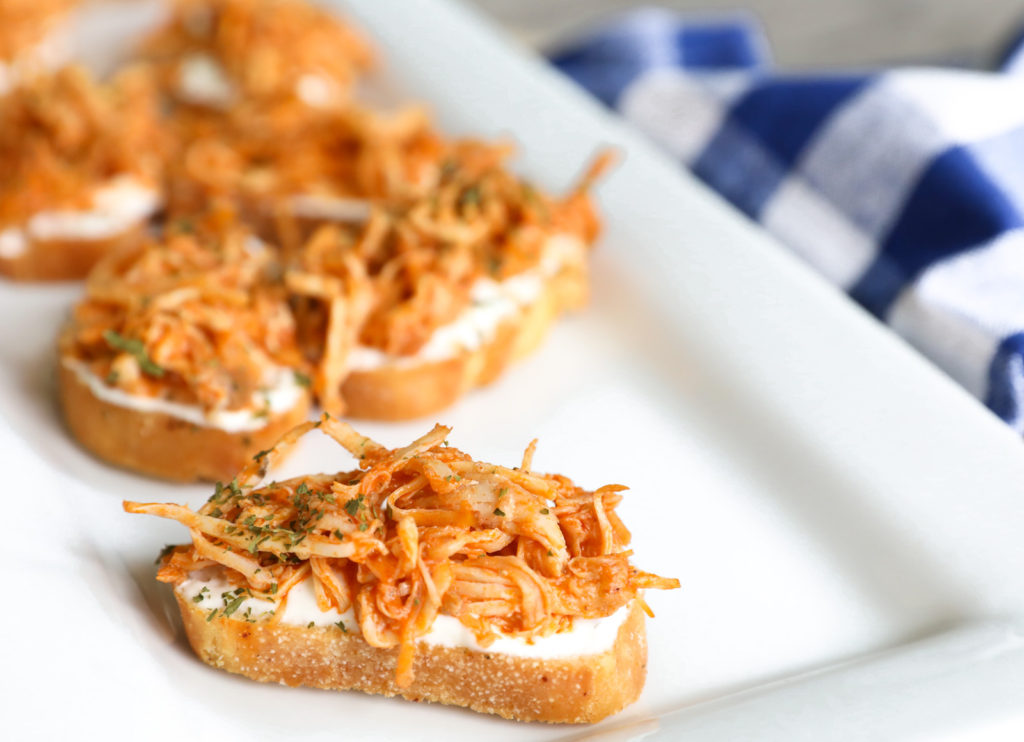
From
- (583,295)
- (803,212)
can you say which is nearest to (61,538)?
(583,295)

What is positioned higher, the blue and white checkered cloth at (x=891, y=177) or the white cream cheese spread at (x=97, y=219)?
the blue and white checkered cloth at (x=891, y=177)

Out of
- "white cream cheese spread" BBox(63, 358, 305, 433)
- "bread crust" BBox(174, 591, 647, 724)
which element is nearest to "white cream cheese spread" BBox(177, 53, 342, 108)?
"white cream cheese spread" BBox(63, 358, 305, 433)

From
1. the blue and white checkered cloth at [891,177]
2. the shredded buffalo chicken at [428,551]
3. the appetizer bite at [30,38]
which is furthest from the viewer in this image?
the appetizer bite at [30,38]

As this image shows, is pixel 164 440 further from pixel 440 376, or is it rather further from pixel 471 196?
pixel 471 196

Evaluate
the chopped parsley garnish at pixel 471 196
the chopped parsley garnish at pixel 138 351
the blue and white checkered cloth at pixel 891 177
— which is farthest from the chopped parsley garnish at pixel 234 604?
the blue and white checkered cloth at pixel 891 177

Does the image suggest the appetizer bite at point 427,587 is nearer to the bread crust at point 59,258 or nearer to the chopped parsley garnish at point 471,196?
the chopped parsley garnish at point 471,196

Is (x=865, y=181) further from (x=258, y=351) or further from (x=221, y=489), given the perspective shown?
(x=221, y=489)

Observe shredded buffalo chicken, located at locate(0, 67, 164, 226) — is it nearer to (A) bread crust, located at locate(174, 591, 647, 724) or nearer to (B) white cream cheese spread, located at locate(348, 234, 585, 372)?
(B) white cream cheese spread, located at locate(348, 234, 585, 372)
